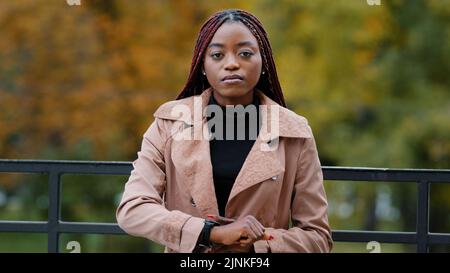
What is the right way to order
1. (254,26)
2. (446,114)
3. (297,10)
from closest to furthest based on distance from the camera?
(254,26), (446,114), (297,10)

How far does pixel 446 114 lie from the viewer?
51.0 ft

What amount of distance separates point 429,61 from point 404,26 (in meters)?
0.71

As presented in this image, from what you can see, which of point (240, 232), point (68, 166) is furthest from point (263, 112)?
point (68, 166)

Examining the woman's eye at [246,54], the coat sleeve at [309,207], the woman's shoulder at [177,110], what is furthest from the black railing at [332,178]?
the woman's eye at [246,54]

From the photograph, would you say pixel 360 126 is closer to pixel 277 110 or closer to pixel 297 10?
pixel 297 10

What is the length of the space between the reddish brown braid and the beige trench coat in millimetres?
63

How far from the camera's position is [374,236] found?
15.6 ft

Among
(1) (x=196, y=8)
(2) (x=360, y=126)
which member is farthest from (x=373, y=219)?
(1) (x=196, y=8)

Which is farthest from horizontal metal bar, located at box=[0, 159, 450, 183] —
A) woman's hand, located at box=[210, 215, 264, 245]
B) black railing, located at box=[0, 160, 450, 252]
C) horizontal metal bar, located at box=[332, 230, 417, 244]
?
woman's hand, located at box=[210, 215, 264, 245]

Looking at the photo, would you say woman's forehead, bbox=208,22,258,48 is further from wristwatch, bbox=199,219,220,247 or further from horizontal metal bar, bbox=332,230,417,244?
horizontal metal bar, bbox=332,230,417,244

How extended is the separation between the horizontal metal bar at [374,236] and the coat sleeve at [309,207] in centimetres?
78

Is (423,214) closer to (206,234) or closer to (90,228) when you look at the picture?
(206,234)

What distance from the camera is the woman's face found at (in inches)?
151

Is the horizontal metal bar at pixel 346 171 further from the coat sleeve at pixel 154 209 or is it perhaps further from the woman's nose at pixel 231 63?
the woman's nose at pixel 231 63
